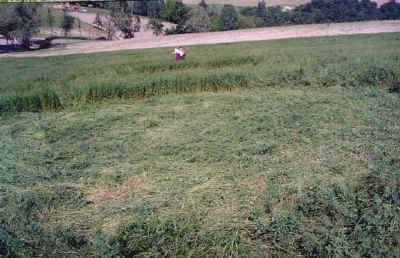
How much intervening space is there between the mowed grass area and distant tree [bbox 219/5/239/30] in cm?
3078

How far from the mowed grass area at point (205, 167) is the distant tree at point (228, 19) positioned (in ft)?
101

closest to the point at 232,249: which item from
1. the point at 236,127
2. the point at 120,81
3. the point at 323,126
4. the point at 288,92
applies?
the point at 236,127

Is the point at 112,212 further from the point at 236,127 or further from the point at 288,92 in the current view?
the point at 288,92

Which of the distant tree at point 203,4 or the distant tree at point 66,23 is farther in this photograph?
the distant tree at point 203,4

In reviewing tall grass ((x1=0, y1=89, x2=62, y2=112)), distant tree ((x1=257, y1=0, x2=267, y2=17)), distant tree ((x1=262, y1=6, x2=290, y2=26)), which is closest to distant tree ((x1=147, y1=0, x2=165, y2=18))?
distant tree ((x1=257, y1=0, x2=267, y2=17))

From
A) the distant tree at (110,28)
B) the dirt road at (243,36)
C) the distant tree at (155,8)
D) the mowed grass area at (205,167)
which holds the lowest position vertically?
the mowed grass area at (205,167)

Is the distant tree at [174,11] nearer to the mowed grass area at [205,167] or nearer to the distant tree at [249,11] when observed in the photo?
the distant tree at [249,11]

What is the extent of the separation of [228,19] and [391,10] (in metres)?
17.5

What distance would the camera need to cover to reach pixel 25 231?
506 cm

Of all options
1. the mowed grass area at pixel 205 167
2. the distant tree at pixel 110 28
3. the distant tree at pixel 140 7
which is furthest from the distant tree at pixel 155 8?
the mowed grass area at pixel 205 167

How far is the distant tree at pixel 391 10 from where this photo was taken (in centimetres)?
3584

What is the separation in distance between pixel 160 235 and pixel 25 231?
76.1 inches

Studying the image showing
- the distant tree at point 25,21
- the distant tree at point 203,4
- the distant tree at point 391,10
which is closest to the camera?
the distant tree at point 25,21

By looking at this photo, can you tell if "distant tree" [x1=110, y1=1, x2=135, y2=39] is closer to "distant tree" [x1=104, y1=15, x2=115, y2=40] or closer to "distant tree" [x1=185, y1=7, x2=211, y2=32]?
"distant tree" [x1=104, y1=15, x2=115, y2=40]
